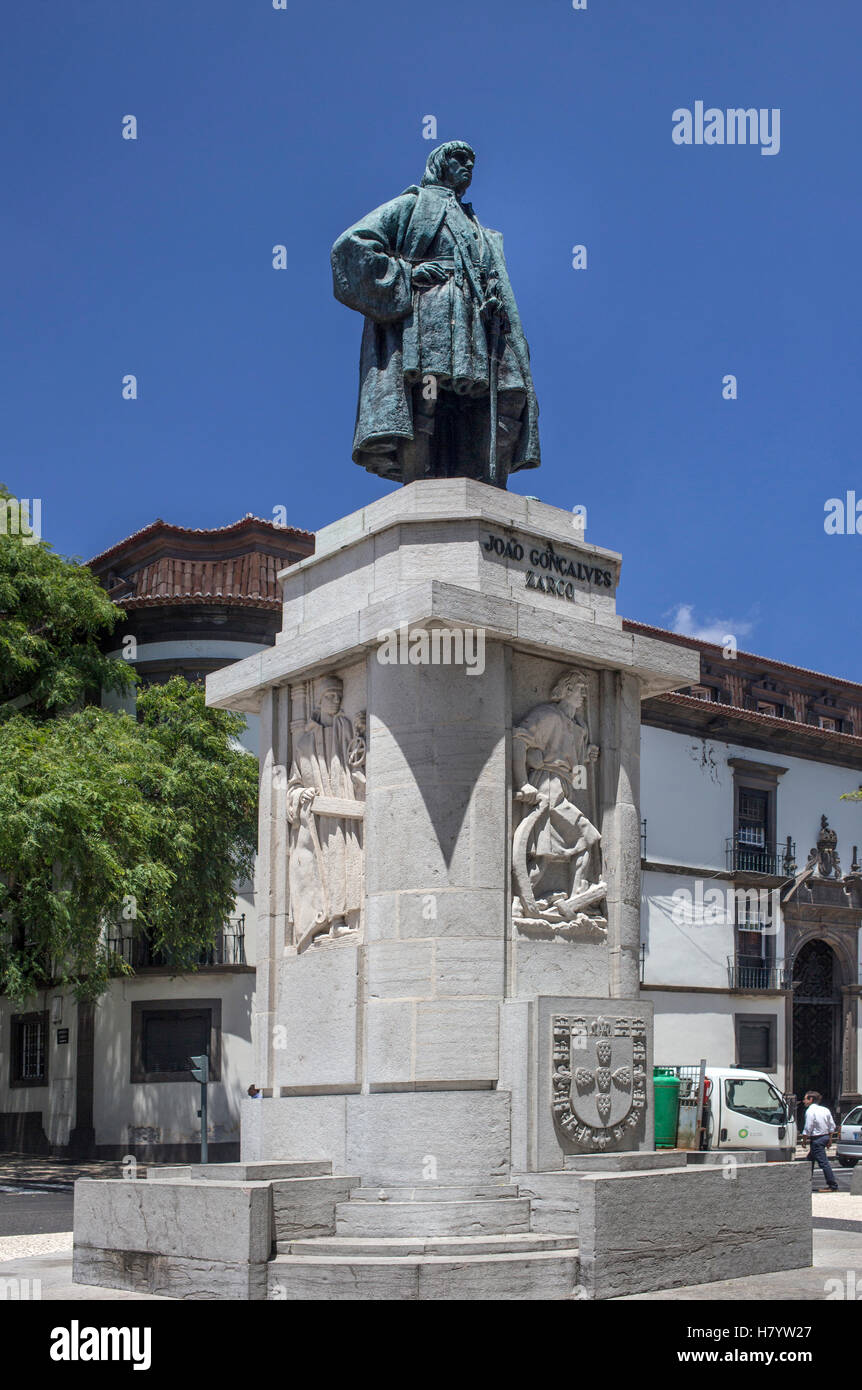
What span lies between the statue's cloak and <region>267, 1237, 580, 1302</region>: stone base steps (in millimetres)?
5922

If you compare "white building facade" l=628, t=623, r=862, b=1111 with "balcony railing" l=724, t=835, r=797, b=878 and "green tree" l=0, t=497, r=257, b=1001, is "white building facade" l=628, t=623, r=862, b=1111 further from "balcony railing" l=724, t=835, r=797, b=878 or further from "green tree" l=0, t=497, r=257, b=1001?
"green tree" l=0, t=497, r=257, b=1001

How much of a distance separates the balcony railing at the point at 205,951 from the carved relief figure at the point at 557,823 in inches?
759

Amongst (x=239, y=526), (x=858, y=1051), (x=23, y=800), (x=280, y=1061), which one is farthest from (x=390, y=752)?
(x=858, y=1051)

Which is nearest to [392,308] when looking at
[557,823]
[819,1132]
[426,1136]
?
[557,823]

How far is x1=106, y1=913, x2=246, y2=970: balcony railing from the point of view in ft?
97.0

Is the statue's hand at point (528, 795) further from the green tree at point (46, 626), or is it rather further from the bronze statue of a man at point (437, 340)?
the green tree at point (46, 626)

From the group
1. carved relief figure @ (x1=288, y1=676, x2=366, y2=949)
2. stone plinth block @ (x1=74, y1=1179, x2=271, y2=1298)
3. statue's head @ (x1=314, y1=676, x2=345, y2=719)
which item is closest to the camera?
stone plinth block @ (x1=74, y1=1179, x2=271, y2=1298)

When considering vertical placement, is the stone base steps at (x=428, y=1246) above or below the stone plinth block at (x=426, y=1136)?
below

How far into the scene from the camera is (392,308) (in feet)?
39.0

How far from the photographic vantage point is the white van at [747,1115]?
25484 millimetres

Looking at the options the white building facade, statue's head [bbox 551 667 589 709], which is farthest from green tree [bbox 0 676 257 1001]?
the white building facade

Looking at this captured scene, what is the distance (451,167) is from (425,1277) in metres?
8.29

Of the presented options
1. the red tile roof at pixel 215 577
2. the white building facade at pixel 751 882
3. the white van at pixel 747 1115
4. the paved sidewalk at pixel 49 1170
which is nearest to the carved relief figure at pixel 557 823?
the paved sidewalk at pixel 49 1170
